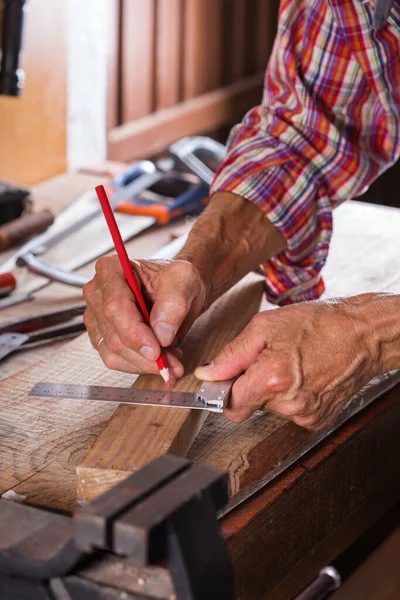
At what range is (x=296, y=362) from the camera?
1201 mm

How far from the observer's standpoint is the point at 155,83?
4.02 m

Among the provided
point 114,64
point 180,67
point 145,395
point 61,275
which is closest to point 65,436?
point 145,395

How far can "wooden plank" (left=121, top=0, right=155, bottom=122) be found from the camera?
371 centimetres

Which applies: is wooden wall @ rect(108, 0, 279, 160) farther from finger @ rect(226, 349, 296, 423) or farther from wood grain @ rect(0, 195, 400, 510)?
finger @ rect(226, 349, 296, 423)

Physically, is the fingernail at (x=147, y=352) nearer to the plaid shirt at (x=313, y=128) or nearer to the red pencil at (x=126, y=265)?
the red pencil at (x=126, y=265)

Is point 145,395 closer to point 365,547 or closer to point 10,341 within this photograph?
point 10,341

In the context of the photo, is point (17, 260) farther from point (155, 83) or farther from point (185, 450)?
point (155, 83)

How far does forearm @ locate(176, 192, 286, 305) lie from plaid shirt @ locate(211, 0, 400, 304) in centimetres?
2

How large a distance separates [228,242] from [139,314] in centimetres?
36

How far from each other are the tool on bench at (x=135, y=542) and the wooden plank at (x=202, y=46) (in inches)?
142

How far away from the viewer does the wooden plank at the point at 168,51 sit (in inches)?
155

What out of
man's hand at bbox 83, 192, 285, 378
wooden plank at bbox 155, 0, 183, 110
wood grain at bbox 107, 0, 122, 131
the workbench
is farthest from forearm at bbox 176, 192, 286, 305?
wooden plank at bbox 155, 0, 183, 110

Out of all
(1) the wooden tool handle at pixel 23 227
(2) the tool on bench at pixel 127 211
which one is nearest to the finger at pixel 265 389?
(2) the tool on bench at pixel 127 211

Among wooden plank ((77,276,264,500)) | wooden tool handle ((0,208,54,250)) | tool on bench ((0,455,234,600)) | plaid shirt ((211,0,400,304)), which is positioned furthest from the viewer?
wooden tool handle ((0,208,54,250))
